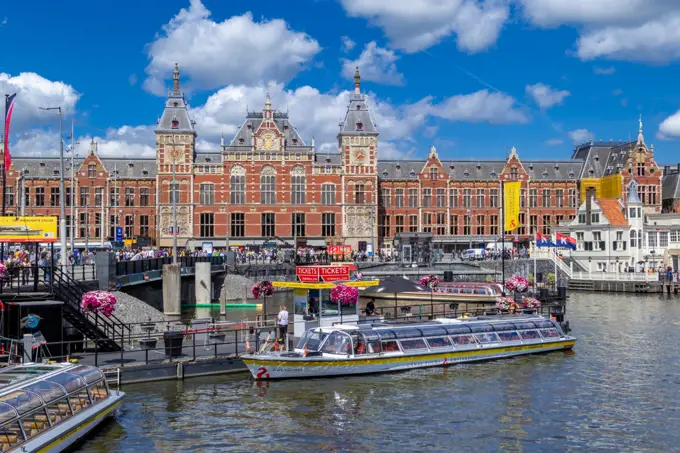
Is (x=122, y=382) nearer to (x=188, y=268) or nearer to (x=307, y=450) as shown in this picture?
(x=307, y=450)

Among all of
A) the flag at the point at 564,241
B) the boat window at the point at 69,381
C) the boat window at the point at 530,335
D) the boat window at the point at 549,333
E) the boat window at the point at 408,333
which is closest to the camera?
the boat window at the point at 69,381

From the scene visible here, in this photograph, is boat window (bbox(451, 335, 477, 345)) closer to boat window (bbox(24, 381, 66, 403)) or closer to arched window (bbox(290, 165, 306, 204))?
boat window (bbox(24, 381, 66, 403))

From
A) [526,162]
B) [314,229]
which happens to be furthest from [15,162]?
[526,162]

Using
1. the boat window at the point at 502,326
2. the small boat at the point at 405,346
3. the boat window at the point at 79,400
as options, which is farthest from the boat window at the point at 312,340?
the boat window at the point at 79,400

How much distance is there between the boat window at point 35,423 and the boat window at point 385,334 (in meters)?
15.3

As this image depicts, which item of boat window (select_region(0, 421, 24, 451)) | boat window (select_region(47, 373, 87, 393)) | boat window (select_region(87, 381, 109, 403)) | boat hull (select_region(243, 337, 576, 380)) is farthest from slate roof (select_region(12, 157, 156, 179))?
boat window (select_region(0, 421, 24, 451))

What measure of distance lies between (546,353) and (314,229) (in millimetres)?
57808

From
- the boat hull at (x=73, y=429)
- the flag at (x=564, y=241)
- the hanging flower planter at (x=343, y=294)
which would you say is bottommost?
the boat hull at (x=73, y=429)

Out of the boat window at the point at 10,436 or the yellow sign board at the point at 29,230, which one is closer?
the boat window at the point at 10,436

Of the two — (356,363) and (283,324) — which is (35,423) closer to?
(356,363)

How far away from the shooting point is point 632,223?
273 feet

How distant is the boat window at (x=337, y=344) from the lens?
30.5 meters

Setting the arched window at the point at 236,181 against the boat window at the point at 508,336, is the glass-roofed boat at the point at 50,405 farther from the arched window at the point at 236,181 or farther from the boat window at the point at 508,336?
the arched window at the point at 236,181

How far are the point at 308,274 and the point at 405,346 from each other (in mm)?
5542
